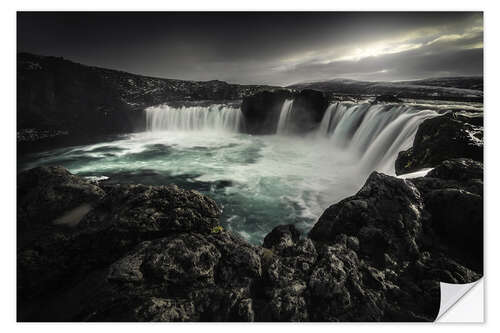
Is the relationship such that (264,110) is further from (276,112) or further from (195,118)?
(195,118)

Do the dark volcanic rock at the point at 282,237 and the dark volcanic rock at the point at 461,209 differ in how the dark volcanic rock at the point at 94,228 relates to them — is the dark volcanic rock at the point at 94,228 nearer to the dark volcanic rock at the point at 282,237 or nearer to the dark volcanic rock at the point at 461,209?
the dark volcanic rock at the point at 282,237

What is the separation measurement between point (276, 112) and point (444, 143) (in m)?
16.6

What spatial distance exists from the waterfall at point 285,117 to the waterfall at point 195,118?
4165 mm

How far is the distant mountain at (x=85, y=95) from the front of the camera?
4.39 metres

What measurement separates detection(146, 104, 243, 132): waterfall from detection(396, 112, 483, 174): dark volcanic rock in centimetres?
1743

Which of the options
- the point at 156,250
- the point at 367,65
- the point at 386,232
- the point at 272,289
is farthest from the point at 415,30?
the point at 156,250

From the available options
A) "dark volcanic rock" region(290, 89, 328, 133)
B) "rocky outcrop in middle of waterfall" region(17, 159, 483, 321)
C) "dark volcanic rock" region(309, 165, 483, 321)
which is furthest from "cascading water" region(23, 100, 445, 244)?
"dark volcanic rock" region(309, 165, 483, 321)

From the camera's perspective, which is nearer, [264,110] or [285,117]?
[285,117]

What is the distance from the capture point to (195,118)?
23.0 meters

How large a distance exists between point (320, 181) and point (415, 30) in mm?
6078

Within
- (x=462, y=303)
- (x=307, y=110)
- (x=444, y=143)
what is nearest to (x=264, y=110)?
(x=307, y=110)

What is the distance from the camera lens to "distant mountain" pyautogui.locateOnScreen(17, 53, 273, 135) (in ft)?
14.4

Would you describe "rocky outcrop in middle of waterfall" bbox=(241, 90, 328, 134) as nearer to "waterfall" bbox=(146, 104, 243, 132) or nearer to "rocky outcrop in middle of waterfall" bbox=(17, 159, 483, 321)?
"waterfall" bbox=(146, 104, 243, 132)

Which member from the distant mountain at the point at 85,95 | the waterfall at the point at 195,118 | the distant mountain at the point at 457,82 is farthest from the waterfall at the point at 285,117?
the distant mountain at the point at 457,82
